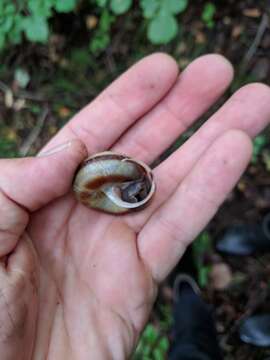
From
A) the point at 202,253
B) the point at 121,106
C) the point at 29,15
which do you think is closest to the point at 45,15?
the point at 29,15

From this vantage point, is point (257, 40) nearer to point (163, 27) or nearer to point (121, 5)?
point (163, 27)

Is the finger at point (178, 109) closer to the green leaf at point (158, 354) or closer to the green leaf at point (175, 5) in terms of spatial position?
the green leaf at point (175, 5)

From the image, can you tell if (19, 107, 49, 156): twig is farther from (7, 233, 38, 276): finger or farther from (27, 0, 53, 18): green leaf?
(7, 233, 38, 276): finger

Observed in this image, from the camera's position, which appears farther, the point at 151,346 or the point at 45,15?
the point at 151,346

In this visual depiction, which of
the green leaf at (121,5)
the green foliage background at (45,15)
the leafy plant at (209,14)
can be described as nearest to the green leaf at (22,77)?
the green foliage background at (45,15)

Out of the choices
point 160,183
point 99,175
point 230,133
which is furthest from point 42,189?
point 230,133

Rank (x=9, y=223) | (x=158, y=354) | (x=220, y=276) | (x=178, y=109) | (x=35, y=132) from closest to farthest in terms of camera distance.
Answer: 1. (x=9, y=223)
2. (x=178, y=109)
3. (x=158, y=354)
4. (x=220, y=276)
5. (x=35, y=132)

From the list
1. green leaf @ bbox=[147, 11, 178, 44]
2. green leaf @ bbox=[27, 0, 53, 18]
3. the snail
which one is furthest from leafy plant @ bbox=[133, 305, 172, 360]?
green leaf @ bbox=[27, 0, 53, 18]
